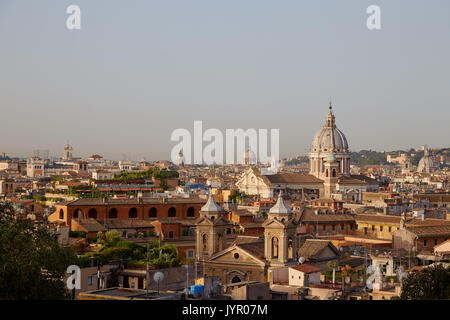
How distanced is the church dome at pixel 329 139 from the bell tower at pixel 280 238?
46.8 meters

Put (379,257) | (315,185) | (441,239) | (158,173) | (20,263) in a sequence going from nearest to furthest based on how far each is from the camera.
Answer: (20,263) < (379,257) < (441,239) < (315,185) < (158,173)

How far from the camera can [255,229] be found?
26.4 meters

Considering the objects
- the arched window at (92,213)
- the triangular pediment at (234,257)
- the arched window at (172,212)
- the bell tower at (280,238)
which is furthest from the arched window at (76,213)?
the bell tower at (280,238)

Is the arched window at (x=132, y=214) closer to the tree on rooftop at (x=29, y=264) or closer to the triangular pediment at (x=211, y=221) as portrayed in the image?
the triangular pediment at (x=211, y=221)

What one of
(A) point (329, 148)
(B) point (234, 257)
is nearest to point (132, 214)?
(B) point (234, 257)

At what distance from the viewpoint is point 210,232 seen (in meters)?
18.4

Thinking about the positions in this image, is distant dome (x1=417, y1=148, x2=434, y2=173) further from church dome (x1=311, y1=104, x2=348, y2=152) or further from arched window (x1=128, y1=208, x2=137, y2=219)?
arched window (x1=128, y1=208, x2=137, y2=219)

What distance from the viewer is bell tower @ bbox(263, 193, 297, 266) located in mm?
17188

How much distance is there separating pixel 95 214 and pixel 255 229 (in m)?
5.64

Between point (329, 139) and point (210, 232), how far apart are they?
4684cm

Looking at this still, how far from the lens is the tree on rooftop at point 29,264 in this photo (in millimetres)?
11016

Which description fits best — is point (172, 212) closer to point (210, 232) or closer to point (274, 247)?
point (210, 232)
